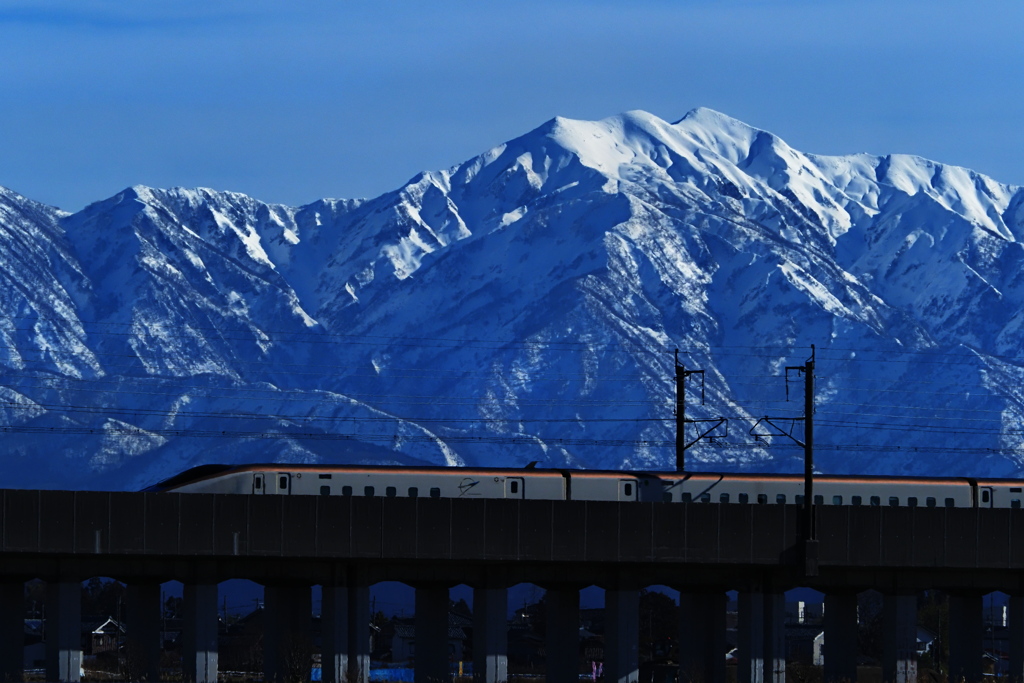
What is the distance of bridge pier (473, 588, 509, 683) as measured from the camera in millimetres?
87562

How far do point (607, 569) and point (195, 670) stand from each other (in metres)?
20.6

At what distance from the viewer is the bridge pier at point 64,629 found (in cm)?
8412

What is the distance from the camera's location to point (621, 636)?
89125mm

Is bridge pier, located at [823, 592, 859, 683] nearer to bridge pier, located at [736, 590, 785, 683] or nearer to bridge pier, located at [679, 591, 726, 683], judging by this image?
bridge pier, located at [679, 591, 726, 683]

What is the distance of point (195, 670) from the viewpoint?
8519cm

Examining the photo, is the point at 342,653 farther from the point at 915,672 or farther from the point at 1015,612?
the point at 1015,612

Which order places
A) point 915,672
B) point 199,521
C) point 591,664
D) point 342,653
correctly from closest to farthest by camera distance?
point 199,521 → point 342,653 → point 915,672 → point 591,664

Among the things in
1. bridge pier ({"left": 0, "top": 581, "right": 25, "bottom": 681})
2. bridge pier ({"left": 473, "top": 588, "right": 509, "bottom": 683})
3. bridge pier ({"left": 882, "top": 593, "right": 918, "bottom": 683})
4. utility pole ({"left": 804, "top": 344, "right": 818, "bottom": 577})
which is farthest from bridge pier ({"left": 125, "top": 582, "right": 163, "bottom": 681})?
bridge pier ({"left": 882, "top": 593, "right": 918, "bottom": 683})

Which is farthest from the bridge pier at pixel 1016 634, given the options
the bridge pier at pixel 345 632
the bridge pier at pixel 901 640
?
the bridge pier at pixel 345 632

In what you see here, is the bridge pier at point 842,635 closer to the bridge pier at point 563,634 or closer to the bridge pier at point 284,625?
the bridge pier at point 563,634

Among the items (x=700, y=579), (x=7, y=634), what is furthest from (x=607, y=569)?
(x=7, y=634)

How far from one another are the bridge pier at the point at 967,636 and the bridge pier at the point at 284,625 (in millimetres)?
34781

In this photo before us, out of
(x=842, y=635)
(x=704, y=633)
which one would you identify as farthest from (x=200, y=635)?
(x=842, y=635)

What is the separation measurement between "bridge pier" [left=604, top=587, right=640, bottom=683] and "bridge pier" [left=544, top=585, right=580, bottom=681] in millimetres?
4815
